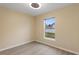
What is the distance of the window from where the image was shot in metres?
2.50

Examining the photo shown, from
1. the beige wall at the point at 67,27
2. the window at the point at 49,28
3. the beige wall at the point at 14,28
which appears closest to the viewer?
the beige wall at the point at 67,27

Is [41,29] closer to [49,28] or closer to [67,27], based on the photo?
[49,28]

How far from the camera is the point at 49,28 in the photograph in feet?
8.57

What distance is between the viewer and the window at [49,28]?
2496 millimetres

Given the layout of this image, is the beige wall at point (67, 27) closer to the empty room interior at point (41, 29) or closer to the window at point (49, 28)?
the empty room interior at point (41, 29)

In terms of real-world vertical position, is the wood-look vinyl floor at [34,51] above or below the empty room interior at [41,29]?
below

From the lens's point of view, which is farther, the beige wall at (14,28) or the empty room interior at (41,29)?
the beige wall at (14,28)

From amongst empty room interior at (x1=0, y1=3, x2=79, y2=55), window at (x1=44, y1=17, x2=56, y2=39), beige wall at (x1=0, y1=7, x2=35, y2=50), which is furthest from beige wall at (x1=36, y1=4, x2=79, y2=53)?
beige wall at (x1=0, y1=7, x2=35, y2=50)

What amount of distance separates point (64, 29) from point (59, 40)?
0.38 m

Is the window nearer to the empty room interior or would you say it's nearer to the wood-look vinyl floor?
the empty room interior

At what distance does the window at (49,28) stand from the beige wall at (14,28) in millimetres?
538

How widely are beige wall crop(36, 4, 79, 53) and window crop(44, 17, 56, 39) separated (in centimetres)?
14

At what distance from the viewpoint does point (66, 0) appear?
1.42 feet

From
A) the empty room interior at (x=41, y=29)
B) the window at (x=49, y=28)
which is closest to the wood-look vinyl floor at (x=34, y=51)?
the empty room interior at (x=41, y=29)
